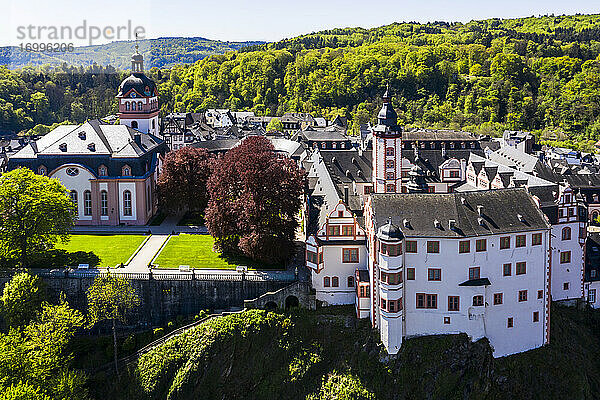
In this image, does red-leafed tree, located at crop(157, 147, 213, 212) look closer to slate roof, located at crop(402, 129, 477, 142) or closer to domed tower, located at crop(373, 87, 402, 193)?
domed tower, located at crop(373, 87, 402, 193)

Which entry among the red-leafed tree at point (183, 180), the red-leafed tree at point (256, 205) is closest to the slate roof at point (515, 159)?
the red-leafed tree at point (256, 205)

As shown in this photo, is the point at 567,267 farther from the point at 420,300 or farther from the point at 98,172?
the point at 98,172

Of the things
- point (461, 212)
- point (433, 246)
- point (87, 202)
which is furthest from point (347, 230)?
point (87, 202)

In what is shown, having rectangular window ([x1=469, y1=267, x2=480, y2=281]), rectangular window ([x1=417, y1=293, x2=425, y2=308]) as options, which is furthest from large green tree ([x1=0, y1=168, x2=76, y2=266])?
rectangular window ([x1=469, y1=267, x2=480, y2=281])

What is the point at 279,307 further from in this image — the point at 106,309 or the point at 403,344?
the point at 106,309

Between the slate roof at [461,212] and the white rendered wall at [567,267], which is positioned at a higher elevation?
the slate roof at [461,212]

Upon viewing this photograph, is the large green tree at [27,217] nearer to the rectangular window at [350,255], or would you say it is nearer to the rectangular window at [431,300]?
the rectangular window at [350,255]
